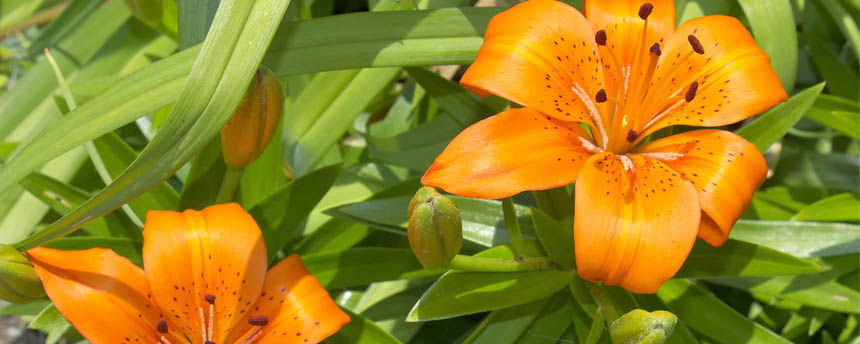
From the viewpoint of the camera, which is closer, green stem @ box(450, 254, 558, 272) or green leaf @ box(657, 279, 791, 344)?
green stem @ box(450, 254, 558, 272)

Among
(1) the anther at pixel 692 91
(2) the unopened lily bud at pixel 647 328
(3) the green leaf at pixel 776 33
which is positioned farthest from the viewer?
(3) the green leaf at pixel 776 33

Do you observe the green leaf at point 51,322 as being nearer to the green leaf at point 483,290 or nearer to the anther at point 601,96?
the green leaf at point 483,290

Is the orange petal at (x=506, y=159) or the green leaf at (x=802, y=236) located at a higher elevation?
the orange petal at (x=506, y=159)

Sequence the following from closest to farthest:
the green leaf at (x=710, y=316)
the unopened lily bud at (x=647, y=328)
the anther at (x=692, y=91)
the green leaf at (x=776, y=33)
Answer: the unopened lily bud at (x=647, y=328) < the anther at (x=692, y=91) < the green leaf at (x=710, y=316) < the green leaf at (x=776, y=33)

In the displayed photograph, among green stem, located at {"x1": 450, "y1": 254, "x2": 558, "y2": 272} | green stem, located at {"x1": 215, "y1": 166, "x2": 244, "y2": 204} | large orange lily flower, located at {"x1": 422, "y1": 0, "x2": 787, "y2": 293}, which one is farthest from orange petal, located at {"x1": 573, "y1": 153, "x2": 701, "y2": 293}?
green stem, located at {"x1": 215, "y1": 166, "x2": 244, "y2": 204}

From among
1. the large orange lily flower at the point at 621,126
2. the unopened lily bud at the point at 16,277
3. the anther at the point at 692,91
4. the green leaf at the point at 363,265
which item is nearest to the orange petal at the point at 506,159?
the large orange lily flower at the point at 621,126

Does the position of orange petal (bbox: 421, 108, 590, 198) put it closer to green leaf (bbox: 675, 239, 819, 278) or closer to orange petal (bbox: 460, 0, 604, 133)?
orange petal (bbox: 460, 0, 604, 133)

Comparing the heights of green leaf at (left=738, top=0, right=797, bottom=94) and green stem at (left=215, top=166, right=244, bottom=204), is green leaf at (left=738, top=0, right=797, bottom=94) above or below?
below
